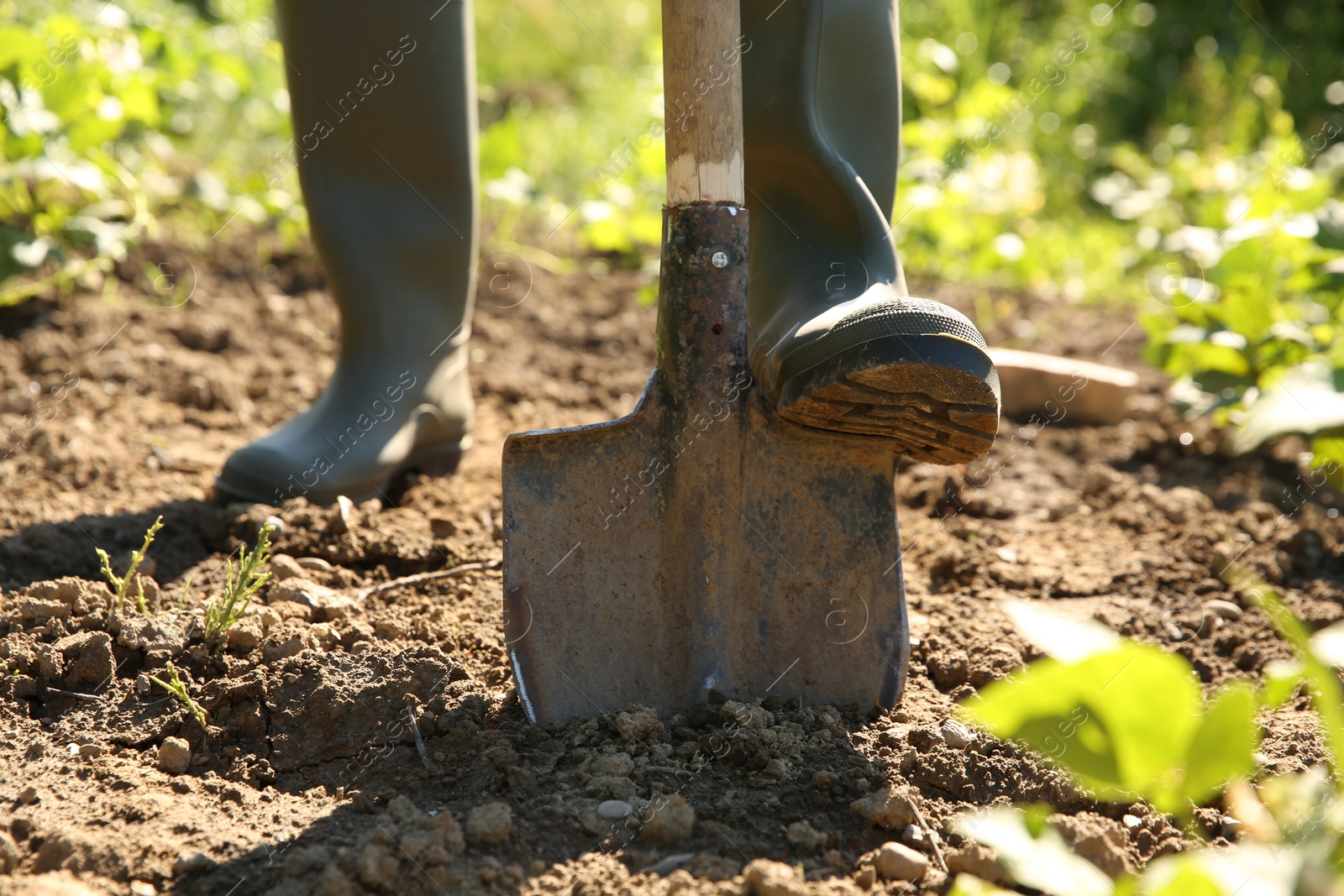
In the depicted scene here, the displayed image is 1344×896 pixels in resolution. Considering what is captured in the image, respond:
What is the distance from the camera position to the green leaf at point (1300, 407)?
746 mm

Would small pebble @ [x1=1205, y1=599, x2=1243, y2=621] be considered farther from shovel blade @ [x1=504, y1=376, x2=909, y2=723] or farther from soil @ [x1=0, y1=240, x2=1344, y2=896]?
shovel blade @ [x1=504, y1=376, x2=909, y2=723]

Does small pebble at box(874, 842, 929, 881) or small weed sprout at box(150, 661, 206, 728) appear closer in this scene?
small pebble at box(874, 842, 929, 881)

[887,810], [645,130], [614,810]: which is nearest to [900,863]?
[887,810]

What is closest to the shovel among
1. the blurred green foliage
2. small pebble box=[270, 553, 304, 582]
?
small pebble box=[270, 553, 304, 582]

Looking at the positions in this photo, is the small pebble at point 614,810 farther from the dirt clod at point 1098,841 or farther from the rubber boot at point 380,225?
the rubber boot at point 380,225

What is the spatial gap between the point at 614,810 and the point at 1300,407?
805 millimetres

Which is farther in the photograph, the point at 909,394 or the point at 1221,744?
the point at 909,394

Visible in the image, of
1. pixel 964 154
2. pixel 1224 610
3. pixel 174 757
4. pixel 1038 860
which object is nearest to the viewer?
pixel 1038 860

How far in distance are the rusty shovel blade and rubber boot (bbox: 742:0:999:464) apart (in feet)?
0.32

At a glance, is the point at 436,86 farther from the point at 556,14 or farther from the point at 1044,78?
the point at 556,14

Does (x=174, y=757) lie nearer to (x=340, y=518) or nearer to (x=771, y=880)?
(x=340, y=518)

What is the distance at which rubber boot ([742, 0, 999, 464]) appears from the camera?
1314mm

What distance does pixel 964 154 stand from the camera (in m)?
3.71

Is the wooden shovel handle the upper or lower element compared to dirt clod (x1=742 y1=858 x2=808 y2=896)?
upper
